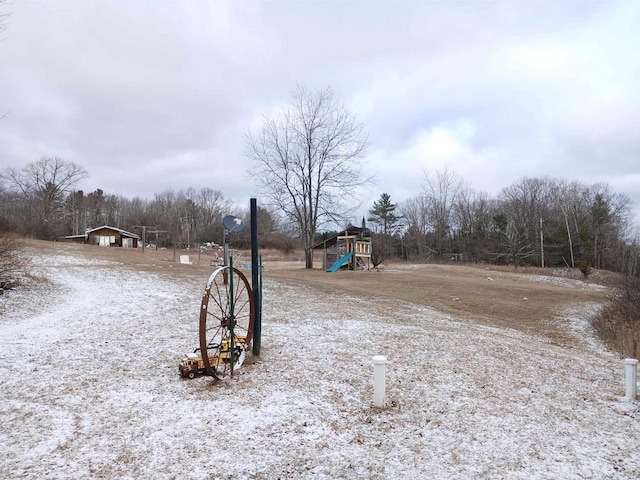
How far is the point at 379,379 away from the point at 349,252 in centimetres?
2304

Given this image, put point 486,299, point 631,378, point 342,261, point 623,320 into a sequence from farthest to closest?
point 342,261 < point 486,299 < point 623,320 < point 631,378

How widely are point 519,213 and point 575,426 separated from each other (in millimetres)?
49737

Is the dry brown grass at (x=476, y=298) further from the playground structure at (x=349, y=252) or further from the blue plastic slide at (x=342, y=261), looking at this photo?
the playground structure at (x=349, y=252)

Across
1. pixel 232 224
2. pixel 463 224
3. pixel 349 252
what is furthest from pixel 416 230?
pixel 232 224

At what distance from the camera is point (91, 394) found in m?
4.63

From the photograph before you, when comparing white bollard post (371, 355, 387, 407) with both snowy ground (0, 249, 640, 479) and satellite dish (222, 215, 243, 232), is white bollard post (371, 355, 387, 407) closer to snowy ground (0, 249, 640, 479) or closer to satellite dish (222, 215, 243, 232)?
snowy ground (0, 249, 640, 479)

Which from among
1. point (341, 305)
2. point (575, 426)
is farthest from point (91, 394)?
point (341, 305)

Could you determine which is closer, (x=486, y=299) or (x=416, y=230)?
(x=486, y=299)

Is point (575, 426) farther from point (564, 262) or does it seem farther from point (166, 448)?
point (564, 262)

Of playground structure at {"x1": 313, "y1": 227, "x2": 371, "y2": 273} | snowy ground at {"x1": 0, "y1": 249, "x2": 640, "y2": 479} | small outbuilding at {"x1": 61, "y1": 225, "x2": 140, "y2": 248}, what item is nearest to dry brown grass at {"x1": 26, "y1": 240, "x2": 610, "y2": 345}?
playground structure at {"x1": 313, "y1": 227, "x2": 371, "y2": 273}

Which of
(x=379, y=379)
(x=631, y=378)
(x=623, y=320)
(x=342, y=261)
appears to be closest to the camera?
(x=379, y=379)

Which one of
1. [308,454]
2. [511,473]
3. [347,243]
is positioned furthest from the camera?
[347,243]

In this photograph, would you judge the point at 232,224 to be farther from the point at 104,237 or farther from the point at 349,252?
the point at 104,237

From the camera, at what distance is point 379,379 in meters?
4.65
